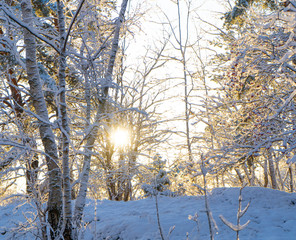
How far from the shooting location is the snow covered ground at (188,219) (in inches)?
208

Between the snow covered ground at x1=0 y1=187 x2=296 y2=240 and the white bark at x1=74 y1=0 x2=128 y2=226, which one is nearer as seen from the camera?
the snow covered ground at x1=0 y1=187 x2=296 y2=240

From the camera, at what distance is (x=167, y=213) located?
679 cm

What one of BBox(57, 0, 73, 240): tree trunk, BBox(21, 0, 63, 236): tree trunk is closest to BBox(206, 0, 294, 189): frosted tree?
BBox(57, 0, 73, 240): tree trunk

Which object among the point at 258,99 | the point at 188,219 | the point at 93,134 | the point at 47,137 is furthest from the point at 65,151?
the point at 258,99

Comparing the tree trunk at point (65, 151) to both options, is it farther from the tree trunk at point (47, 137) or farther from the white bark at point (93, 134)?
the white bark at point (93, 134)

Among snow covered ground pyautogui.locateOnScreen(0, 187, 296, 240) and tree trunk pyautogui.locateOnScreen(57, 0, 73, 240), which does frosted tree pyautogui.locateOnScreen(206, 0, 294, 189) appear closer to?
snow covered ground pyautogui.locateOnScreen(0, 187, 296, 240)

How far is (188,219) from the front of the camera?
6160mm

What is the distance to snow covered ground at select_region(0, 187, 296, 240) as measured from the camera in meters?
5.29

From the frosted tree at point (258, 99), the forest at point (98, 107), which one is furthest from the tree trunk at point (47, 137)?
the frosted tree at point (258, 99)

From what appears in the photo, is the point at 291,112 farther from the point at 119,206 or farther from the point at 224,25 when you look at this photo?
the point at 224,25

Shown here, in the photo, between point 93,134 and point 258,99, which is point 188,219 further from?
point 258,99

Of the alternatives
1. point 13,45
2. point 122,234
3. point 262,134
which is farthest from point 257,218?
point 13,45

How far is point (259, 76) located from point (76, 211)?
201 inches

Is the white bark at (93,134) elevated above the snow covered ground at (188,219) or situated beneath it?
elevated above
